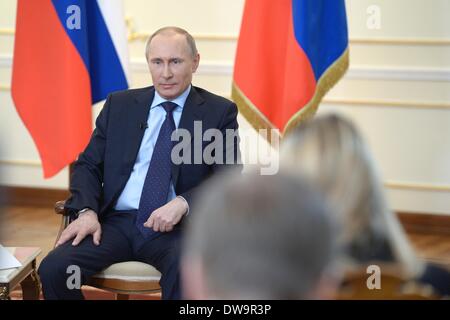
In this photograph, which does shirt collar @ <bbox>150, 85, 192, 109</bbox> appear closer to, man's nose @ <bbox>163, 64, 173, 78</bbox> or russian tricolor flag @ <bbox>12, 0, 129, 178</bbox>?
man's nose @ <bbox>163, 64, 173, 78</bbox>

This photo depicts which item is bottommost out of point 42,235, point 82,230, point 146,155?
point 42,235

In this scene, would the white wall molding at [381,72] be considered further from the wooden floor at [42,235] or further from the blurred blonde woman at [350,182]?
the blurred blonde woman at [350,182]

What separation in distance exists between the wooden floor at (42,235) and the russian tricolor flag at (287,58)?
49.3 inches

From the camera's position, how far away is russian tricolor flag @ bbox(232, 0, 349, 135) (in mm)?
4289

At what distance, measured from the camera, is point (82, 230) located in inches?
130

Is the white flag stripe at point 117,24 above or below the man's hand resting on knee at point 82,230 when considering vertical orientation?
above

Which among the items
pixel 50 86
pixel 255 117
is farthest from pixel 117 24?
pixel 255 117

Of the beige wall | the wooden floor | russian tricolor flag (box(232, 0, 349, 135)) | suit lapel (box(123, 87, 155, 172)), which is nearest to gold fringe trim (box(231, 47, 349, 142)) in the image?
russian tricolor flag (box(232, 0, 349, 135))

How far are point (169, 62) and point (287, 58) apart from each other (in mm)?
1054

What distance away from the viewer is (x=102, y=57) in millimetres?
4410

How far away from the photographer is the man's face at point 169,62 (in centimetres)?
346

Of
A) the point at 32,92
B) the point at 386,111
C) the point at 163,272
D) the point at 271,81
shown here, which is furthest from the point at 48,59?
the point at 386,111

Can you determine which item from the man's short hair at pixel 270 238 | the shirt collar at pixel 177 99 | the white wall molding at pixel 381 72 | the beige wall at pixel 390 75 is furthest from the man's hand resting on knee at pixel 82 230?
the man's short hair at pixel 270 238

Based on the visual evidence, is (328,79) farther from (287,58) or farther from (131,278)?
(131,278)
